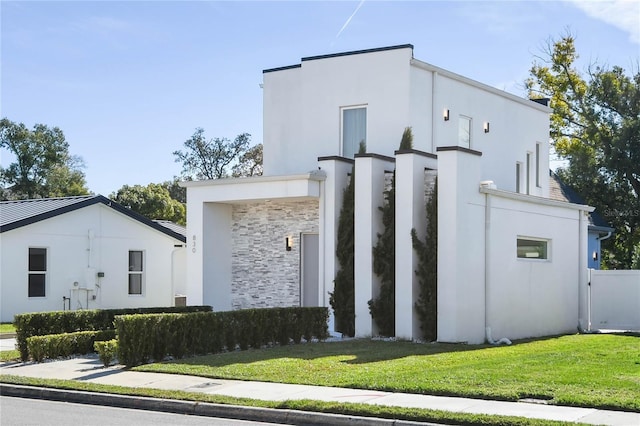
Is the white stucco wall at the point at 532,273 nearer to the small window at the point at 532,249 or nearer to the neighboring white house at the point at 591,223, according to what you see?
the small window at the point at 532,249

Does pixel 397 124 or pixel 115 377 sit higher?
pixel 397 124

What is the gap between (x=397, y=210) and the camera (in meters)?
19.9

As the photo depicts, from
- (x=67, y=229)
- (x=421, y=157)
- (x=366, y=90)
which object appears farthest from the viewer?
(x=67, y=229)

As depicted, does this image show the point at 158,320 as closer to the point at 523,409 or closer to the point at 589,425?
the point at 523,409

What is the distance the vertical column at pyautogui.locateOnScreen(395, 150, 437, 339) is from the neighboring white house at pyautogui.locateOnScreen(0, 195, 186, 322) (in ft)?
45.5

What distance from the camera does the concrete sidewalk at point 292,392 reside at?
1059cm

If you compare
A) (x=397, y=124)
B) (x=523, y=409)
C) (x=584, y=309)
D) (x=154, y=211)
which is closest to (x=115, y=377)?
(x=523, y=409)

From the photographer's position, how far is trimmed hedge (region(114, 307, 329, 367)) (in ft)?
51.6

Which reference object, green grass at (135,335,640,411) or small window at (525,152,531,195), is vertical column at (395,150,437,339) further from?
small window at (525,152,531,195)

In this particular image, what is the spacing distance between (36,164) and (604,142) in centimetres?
3420

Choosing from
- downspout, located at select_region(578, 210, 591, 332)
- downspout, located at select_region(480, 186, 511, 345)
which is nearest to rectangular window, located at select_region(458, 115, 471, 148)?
downspout, located at select_region(578, 210, 591, 332)

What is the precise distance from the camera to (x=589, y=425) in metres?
9.77

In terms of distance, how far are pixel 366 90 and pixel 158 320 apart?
9.88m

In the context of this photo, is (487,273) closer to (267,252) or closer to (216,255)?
(267,252)
